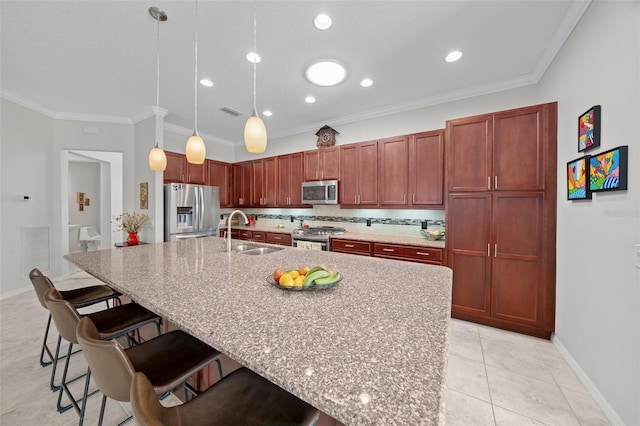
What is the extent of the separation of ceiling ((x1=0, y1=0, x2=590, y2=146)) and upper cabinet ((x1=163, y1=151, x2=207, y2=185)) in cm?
90

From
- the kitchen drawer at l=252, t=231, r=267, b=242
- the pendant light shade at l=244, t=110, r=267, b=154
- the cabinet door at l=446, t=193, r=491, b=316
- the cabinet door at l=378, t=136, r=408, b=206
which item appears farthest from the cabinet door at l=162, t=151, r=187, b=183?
the cabinet door at l=446, t=193, r=491, b=316

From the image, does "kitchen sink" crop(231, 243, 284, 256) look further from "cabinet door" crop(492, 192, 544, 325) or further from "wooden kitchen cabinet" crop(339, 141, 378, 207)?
"cabinet door" crop(492, 192, 544, 325)

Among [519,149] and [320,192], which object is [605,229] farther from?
[320,192]

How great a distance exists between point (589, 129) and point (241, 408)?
8.89 feet

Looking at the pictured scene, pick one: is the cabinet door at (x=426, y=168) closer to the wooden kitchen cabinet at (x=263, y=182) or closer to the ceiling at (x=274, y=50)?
the ceiling at (x=274, y=50)

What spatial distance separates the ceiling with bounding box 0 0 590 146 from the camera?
6.19 ft

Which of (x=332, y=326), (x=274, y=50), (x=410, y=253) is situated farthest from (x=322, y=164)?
(x=332, y=326)

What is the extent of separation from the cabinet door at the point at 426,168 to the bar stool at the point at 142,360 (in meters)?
2.88

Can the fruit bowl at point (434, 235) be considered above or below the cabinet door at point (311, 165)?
below

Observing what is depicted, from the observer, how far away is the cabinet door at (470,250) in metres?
2.54

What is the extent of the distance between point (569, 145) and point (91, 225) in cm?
915

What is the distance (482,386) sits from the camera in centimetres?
175

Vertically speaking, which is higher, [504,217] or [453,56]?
[453,56]

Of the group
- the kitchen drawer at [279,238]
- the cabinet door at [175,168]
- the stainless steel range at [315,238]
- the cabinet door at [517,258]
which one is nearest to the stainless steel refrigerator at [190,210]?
the cabinet door at [175,168]
